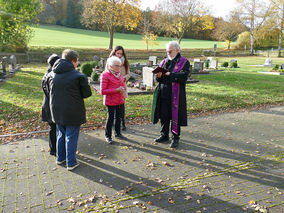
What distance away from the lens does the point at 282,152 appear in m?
5.12

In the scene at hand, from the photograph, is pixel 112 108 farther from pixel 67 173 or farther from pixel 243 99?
pixel 243 99

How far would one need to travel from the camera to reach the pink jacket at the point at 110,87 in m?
5.10

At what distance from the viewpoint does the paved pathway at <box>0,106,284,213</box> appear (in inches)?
133

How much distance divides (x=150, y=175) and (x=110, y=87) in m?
2.05

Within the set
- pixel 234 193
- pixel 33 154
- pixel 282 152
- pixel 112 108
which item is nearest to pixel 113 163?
pixel 112 108

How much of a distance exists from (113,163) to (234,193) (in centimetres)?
216

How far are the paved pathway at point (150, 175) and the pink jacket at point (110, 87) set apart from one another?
39.2 inches

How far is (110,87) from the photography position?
516 centimetres

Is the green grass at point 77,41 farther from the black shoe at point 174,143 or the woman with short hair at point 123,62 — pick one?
the black shoe at point 174,143

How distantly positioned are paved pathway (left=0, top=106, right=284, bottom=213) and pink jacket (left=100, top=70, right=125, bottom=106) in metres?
1.00

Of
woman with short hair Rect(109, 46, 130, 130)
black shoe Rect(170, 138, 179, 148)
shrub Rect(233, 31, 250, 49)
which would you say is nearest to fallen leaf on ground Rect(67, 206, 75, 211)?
black shoe Rect(170, 138, 179, 148)

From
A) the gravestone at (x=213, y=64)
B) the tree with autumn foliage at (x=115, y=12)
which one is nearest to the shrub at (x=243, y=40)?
the tree with autumn foliage at (x=115, y=12)

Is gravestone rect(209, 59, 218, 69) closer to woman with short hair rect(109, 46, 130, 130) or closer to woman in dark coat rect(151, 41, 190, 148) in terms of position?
woman with short hair rect(109, 46, 130, 130)

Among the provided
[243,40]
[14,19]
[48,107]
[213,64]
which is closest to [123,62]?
[48,107]
